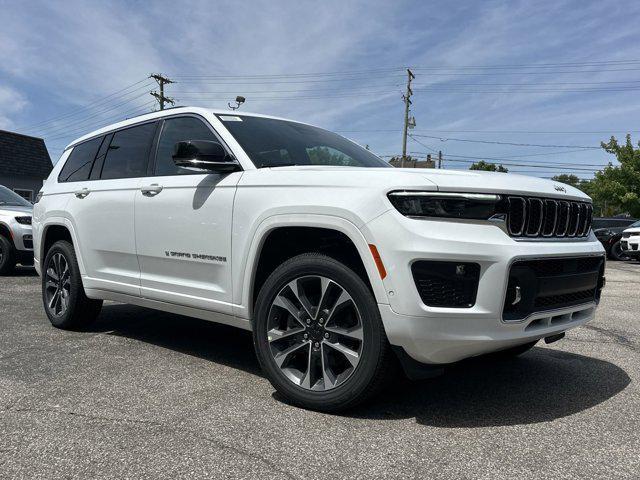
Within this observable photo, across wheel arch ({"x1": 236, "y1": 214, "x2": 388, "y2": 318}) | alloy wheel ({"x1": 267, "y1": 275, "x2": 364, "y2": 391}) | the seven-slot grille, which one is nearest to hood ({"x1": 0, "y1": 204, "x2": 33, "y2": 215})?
wheel arch ({"x1": 236, "y1": 214, "x2": 388, "y2": 318})

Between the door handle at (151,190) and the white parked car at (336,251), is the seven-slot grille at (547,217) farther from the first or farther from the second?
the door handle at (151,190)

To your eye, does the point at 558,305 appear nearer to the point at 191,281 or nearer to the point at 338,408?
the point at 338,408

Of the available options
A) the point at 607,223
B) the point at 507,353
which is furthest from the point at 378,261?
the point at 607,223

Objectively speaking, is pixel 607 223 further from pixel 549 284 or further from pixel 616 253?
pixel 549 284

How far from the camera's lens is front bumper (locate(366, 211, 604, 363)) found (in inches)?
102

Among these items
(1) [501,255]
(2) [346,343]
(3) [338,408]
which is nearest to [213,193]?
(2) [346,343]

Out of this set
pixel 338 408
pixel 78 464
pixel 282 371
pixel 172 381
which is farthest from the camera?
pixel 172 381

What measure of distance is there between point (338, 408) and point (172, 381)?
122cm

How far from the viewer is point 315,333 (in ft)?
9.89

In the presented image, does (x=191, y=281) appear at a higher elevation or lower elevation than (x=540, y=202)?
lower

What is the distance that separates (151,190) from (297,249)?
4.54ft

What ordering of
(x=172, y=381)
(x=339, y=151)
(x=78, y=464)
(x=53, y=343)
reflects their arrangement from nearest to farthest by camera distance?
(x=78, y=464)
(x=172, y=381)
(x=339, y=151)
(x=53, y=343)

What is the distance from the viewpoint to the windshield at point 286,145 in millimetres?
3697

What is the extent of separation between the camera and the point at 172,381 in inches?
138
